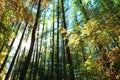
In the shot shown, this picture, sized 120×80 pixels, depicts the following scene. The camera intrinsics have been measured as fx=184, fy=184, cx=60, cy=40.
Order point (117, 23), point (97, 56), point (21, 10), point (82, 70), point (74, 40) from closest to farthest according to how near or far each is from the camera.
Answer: point (117, 23) → point (74, 40) → point (97, 56) → point (21, 10) → point (82, 70)

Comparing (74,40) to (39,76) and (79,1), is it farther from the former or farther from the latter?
(39,76)

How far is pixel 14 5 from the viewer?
6781 millimetres

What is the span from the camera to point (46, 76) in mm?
30656

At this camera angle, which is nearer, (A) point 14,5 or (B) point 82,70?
(A) point 14,5

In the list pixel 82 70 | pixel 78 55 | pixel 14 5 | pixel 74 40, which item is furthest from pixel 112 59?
pixel 78 55

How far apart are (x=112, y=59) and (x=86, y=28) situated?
1.22 meters

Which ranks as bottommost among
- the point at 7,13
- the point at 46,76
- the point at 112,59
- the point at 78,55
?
the point at 112,59

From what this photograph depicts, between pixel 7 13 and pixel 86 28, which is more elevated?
pixel 7 13

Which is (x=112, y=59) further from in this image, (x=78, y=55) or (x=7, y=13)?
(x=78, y=55)

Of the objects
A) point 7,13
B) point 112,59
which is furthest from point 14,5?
point 112,59

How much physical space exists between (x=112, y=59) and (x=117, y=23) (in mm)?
1055

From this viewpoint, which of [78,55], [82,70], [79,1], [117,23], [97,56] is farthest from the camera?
[78,55]

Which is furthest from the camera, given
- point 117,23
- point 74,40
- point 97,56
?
point 97,56

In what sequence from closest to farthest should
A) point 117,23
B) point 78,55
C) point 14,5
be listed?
point 117,23 < point 14,5 < point 78,55
